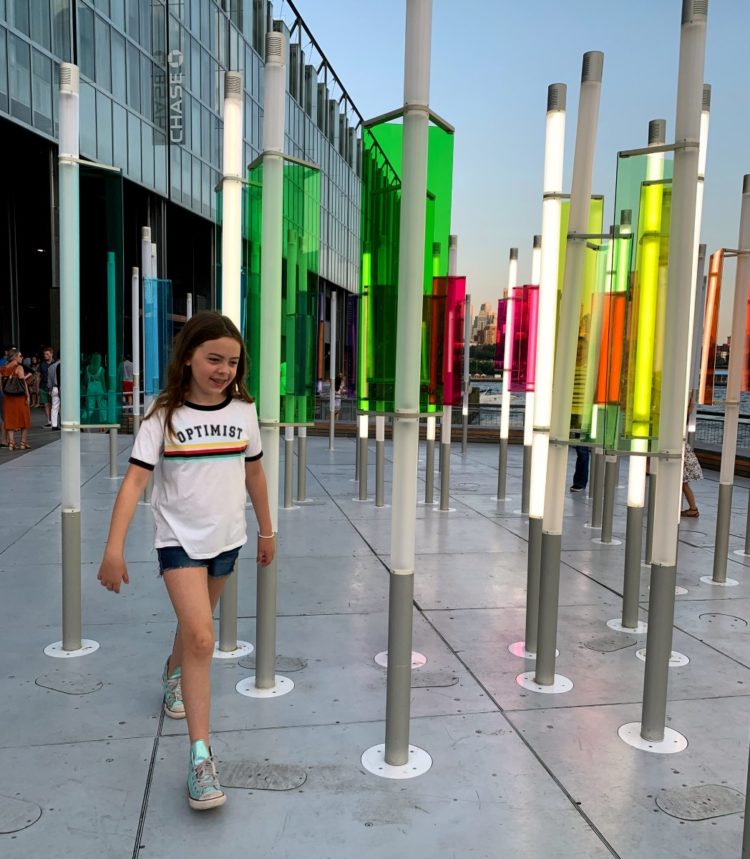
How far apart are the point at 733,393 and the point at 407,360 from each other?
4.47 meters

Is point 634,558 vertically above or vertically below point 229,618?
above

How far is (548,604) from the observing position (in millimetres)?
3848

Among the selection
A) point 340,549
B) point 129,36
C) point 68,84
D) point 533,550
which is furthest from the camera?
point 129,36

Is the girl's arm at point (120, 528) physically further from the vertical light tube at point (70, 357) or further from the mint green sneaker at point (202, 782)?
the vertical light tube at point (70, 357)

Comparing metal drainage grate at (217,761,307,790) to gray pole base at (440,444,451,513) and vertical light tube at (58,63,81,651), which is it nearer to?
vertical light tube at (58,63,81,651)

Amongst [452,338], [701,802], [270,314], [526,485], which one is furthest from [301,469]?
[701,802]

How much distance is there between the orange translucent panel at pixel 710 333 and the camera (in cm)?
670

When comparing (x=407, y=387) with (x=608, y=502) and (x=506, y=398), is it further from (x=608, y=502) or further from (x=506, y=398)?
(x=506, y=398)

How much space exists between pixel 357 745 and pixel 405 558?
0.91m

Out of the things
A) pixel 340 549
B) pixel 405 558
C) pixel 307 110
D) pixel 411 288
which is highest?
pixel 307 110

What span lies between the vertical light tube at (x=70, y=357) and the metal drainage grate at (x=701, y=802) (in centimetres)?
315

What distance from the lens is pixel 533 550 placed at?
173 inches

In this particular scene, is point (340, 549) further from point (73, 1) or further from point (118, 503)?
point (73, 1)

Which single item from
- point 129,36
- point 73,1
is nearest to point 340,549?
point 73,1
